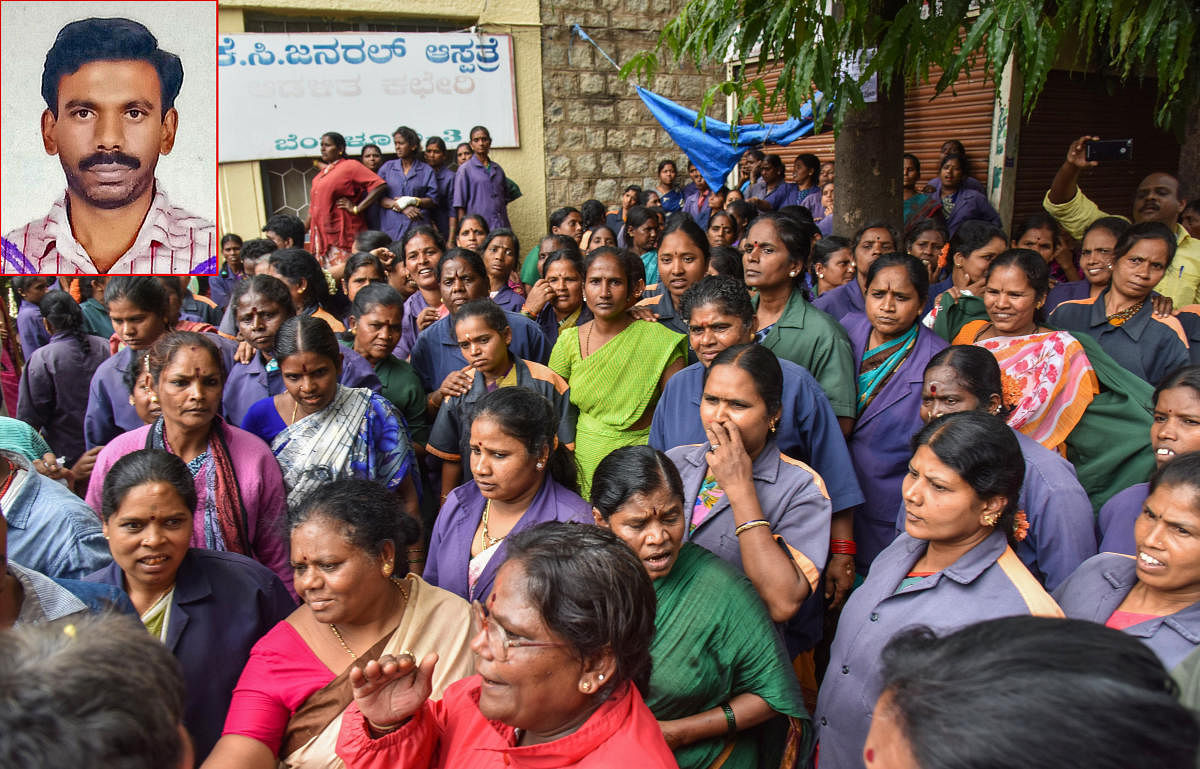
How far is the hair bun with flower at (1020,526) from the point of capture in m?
2.22

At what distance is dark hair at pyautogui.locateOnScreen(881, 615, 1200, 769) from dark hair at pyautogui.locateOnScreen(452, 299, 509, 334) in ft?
8.76

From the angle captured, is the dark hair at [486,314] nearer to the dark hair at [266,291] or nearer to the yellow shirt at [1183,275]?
the dark hair at [266,291]

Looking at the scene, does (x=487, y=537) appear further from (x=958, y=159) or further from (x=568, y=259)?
(x=958, y=159)

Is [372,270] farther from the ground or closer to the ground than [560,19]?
closer to the ground

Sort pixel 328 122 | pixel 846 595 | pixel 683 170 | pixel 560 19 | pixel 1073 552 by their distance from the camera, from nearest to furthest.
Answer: pixel 1073 552
pixel 846 595
pixel 328 122
pixel 560 19
pixel 683 170

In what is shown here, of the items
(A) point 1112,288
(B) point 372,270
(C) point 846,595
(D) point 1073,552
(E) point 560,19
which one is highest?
(E) point 560,19

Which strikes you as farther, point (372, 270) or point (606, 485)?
point (372, 270)

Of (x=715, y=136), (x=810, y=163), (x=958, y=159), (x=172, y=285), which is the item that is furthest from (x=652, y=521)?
(x=715, y=136)

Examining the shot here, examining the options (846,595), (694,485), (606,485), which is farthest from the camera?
(846,595)

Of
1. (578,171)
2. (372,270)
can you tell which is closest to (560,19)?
(578,171)

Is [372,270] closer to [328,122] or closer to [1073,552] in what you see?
[1073,552]

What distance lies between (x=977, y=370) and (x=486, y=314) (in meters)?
1.87

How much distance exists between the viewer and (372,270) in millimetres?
5004

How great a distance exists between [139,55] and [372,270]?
2348mm
